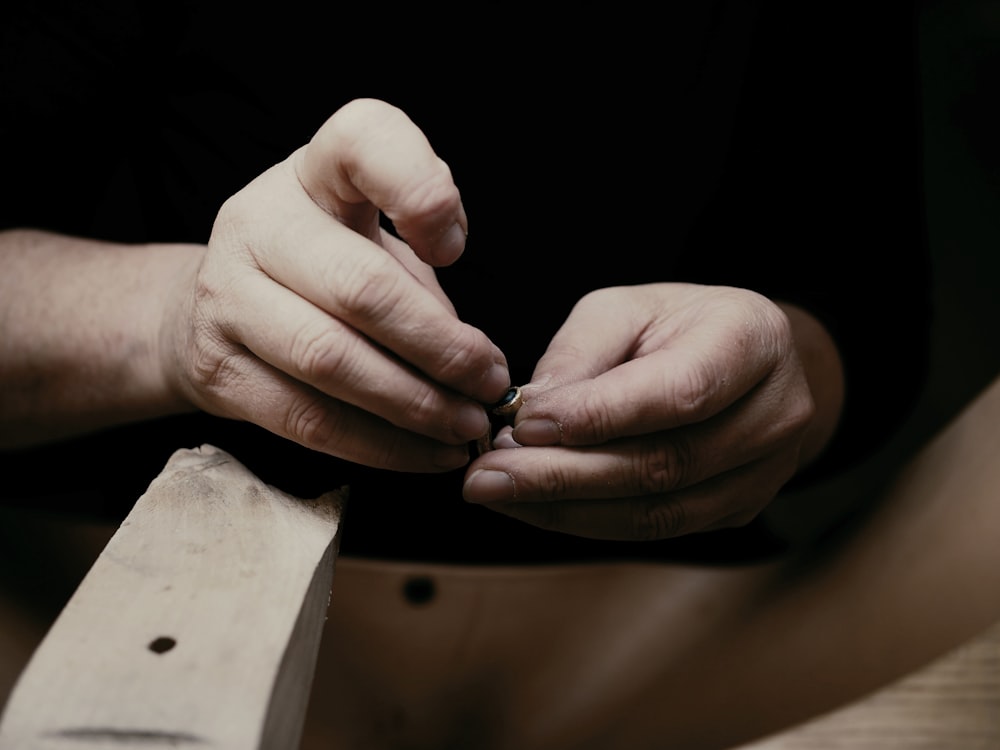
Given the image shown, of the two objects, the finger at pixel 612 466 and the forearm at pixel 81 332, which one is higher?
the finger at pixel 612 466

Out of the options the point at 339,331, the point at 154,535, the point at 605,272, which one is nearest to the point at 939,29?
the point at 605,272

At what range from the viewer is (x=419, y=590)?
773mm

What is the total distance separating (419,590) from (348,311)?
416mm

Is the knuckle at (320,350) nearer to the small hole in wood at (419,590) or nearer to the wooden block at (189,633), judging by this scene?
the wooden block at (189,633)

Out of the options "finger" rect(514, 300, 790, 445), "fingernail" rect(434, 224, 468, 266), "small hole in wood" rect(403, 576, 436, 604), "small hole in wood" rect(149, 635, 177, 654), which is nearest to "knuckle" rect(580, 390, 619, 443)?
"finger" rect(514, 300, 790, 445)

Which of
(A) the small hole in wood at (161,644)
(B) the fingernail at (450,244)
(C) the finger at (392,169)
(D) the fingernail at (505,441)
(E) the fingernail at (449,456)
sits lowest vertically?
(A) the small hole in wood at (161,644)

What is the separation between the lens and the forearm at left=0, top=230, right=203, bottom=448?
635 mm

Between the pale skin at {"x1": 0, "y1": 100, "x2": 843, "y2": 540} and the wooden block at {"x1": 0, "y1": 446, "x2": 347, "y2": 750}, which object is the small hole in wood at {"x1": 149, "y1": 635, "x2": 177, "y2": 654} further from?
the pale skin at {"x1": 0, "y1": 100, "x2": 843, "y2": 540}

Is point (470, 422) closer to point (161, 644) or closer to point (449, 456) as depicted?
point (449, 456)

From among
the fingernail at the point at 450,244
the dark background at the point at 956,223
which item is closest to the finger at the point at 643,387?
the fingernail at the point at 450,244

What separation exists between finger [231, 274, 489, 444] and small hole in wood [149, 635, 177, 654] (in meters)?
0.15

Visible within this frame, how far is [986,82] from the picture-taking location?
3.71 ft

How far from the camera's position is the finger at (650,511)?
0.53m

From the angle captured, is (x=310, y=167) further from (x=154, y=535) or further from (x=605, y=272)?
(x=605, y=272)
